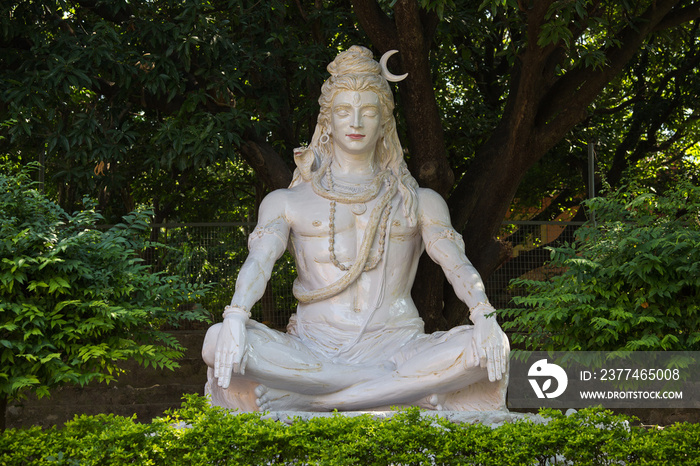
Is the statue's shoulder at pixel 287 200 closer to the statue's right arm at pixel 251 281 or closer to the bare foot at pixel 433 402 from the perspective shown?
the statue's right arm at pixel 251 281

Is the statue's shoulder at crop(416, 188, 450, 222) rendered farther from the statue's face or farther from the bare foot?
the bare foot

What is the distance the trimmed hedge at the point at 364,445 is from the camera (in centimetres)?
430

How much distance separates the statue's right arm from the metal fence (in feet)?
10.4

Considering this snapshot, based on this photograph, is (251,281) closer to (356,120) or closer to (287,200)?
(287,200)

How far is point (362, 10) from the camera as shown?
777 cm

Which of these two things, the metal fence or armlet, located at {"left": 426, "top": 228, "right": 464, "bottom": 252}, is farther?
the metal fence

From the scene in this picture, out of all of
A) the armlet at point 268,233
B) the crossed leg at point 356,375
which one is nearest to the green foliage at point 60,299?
the crossed leg at point 356,375

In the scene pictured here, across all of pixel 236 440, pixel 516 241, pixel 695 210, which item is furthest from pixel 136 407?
pixel 695 210

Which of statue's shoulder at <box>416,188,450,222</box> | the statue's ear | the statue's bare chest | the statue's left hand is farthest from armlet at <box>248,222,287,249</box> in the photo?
the statue's left hand

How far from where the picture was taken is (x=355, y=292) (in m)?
6.65

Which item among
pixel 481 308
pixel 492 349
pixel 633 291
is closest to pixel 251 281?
pixel 481 308

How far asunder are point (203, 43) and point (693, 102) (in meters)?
6.46

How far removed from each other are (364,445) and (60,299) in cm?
236

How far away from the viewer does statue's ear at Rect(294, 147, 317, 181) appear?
6.96m
